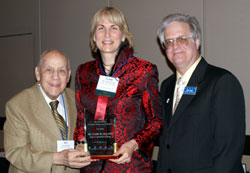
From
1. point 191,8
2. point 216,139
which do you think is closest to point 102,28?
point 216,139

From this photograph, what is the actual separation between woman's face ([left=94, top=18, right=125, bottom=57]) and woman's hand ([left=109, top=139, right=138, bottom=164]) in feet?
2.64

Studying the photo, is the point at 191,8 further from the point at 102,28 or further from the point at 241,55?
the point at 102,28

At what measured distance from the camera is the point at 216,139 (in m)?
2.04

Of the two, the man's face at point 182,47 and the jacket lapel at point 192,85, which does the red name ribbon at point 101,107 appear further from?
the man's face at point 182,47

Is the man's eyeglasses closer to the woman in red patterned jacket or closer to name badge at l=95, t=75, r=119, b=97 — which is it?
the woman in red patterned jacket

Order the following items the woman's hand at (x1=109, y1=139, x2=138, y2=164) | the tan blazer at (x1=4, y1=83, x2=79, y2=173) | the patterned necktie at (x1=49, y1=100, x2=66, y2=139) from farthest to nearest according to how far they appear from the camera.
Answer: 1. the patterned necktie at (x1=49, y1=100, x2=66, y2=139)
2. the tan blazer at (x1=4, y1=83, x2=79, y2=173)
3. the woman's hand at (x1=109, y1=139, x2=138, y2=164)

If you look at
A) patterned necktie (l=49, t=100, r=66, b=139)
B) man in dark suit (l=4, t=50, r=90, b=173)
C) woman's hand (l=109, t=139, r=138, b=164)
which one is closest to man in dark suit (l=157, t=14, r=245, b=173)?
woman's hand (l=109, t=139, r=138, b=164)

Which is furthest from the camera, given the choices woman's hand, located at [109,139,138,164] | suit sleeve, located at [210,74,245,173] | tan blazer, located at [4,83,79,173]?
tan blazer, located at [4,83,79,173]

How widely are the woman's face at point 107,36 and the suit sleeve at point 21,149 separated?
93 centimetres

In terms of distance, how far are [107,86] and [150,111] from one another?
0.42 metres

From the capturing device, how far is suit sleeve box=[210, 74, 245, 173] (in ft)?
6.46

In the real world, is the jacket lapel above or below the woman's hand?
above

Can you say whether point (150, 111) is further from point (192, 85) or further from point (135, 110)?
point (192, 85)

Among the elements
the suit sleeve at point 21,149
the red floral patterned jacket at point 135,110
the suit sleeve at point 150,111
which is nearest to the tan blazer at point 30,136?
the suit sleeve at point 21,149
